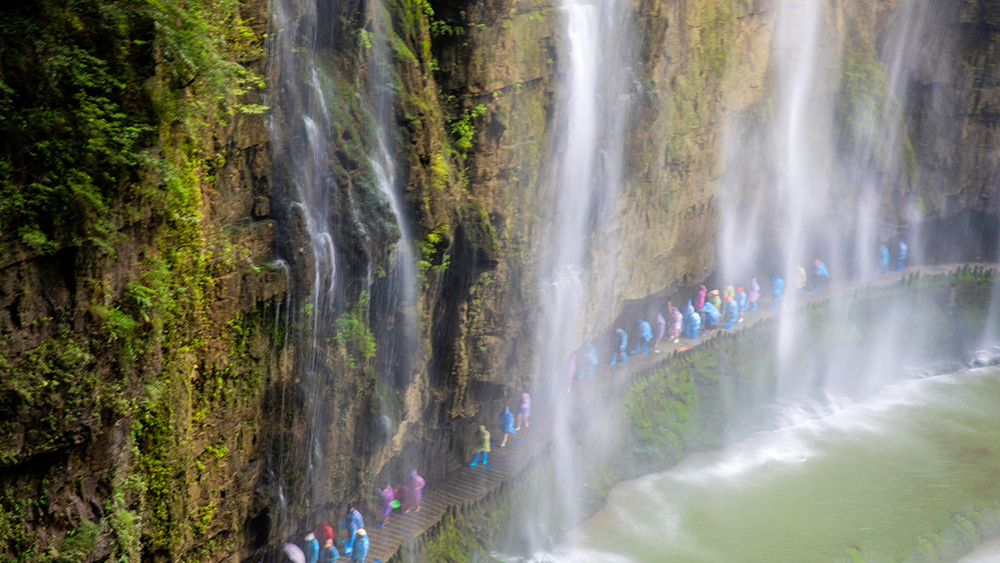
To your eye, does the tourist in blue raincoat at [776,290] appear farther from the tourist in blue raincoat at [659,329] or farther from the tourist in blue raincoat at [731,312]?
the tourist in blue raincoat at [659,329]

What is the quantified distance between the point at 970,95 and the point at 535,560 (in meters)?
23.0

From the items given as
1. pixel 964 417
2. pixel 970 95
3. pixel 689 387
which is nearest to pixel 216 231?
pixel 689 387

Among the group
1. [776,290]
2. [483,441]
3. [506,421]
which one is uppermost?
[776,290]

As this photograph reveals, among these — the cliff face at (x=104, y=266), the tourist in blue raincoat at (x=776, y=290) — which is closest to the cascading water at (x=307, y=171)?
the cliff face at (x=104, y=266)

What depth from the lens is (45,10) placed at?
6246 millimetres

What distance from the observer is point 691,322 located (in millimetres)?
21953

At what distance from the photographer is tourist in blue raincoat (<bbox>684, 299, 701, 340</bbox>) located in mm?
21859

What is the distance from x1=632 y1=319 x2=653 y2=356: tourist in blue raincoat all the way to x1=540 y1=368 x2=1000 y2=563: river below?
292 centimetres

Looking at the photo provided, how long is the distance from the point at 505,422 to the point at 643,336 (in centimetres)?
573

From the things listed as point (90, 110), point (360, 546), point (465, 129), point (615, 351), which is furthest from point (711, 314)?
point (90, 110)

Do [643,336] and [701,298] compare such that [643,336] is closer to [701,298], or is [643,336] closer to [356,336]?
[701,298]

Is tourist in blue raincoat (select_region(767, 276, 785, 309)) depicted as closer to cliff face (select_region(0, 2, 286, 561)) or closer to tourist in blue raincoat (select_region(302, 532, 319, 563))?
tourist in blue raincoat (select_region(302, 532, 319, 563))

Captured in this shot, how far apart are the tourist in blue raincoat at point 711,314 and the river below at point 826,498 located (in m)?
3.12

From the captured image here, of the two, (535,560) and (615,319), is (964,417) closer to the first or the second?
(615,319)
